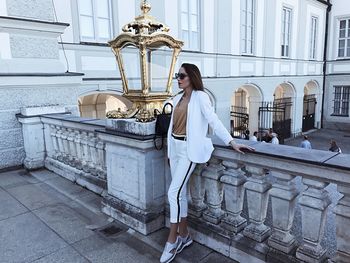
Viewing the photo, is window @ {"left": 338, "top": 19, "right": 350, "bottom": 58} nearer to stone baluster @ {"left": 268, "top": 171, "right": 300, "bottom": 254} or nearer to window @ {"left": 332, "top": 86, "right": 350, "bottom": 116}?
window @ {"left": 332, "top": 86, "right": 350, "bottom": 116}

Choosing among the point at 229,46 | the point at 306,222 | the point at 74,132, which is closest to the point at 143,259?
the point at 306,222

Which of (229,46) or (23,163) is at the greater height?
(229,46)

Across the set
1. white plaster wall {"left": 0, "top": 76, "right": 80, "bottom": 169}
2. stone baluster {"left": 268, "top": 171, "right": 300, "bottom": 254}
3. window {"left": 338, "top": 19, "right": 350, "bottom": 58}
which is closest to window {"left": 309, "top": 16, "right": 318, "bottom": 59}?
window {"left": 338, "top": 19, "right": 350, "bottom": 58}

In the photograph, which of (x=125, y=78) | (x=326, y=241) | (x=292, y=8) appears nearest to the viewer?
(x=326, y=241)

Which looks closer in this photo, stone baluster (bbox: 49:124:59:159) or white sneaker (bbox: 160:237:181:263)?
white sneaker (bbox: 160:237:181:263)


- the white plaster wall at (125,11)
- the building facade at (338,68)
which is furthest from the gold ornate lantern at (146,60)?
the building facade at (338,68)

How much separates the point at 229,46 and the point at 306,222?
12860mm

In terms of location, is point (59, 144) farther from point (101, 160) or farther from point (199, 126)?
point (199, 126)

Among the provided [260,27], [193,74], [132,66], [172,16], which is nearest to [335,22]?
A: [260,27]

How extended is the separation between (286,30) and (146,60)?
684 inches

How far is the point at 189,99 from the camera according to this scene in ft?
9.38

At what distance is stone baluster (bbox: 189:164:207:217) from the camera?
3.16m

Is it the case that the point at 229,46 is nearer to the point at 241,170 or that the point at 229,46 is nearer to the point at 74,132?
the point at 74,132

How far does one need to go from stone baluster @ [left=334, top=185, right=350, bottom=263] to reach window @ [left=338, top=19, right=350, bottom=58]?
22.2 m
